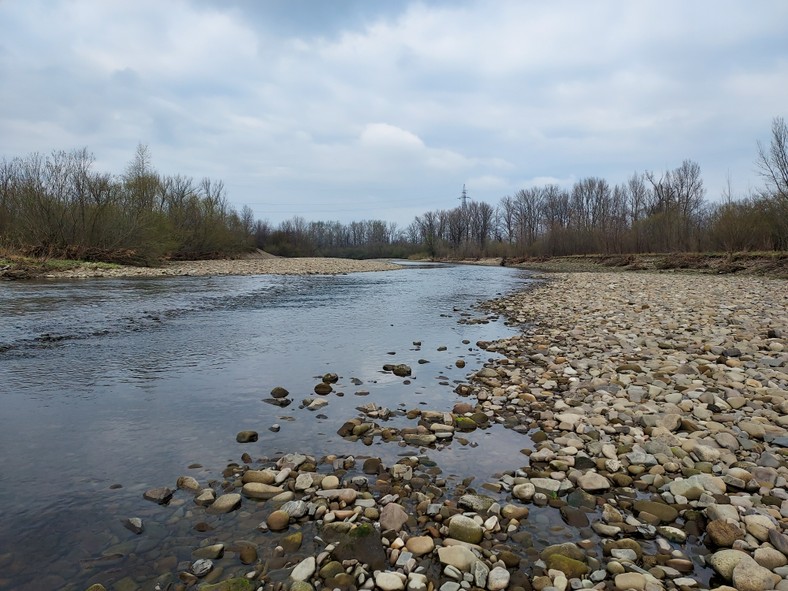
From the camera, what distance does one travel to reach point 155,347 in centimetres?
820

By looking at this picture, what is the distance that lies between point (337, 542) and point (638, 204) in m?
74.1

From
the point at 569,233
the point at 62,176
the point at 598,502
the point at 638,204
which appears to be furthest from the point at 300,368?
the point at 638,204

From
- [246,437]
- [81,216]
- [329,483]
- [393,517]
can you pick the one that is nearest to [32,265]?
[81,216]

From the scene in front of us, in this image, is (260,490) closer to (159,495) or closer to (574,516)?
(159,495)

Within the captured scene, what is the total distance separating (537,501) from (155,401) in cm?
462

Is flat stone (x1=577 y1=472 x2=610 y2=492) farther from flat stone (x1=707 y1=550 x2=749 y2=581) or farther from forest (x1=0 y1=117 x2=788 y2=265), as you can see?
forest (x1=0 y1=117 x2=788 y2=265)

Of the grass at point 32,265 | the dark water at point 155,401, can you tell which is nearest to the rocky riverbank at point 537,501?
the dark water at point 155,401

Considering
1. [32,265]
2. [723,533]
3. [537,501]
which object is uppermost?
[32,265]

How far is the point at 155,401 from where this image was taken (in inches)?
211

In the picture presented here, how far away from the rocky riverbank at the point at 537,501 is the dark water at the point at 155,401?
243 millimetres

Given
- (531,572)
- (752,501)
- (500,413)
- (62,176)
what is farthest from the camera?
(62,176)

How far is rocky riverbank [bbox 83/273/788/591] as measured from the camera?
2469 millimetres

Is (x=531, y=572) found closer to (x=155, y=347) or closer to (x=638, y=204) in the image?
(x=155, y=347)

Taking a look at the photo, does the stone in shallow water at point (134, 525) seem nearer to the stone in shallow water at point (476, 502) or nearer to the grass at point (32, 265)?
the stone in shallow water at point (476, 502)
